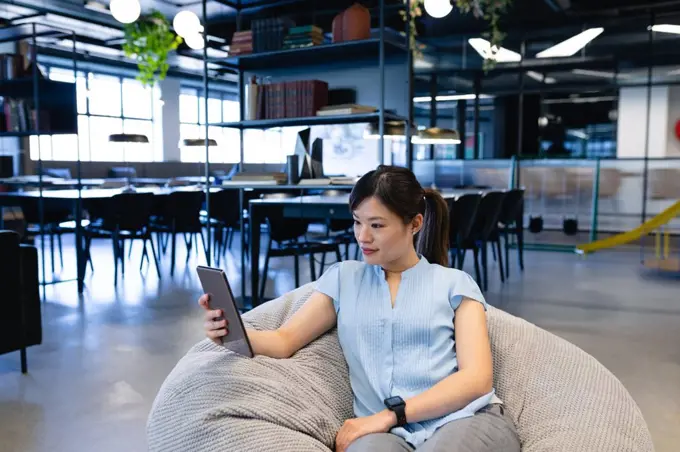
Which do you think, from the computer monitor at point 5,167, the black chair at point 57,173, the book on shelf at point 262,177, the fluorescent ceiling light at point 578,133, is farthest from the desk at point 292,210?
the fluorescent ceiling light at point 578,133

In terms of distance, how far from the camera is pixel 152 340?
3.91 m

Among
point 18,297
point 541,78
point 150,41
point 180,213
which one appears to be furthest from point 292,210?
→ point 541,78

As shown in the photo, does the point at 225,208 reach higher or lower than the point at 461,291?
lower

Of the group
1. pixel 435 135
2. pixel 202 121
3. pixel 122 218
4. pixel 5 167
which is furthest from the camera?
pixel 202 121

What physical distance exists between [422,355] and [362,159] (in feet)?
29.6

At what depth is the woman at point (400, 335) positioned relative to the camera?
1.49 metres

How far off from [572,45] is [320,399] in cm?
1003

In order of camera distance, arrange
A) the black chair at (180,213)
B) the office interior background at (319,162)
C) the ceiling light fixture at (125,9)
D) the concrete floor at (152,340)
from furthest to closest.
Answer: the black chair at (180,213) < the ceiling light fixture at (125,9) < the office interior background at (319,162) < the concrete floor at (152,340)

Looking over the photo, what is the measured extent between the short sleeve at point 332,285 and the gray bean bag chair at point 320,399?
0.55 feet

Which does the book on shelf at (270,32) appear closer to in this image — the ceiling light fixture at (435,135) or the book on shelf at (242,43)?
the book on shelf at (242,43)

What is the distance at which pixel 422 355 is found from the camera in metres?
1.59

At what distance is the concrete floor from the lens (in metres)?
2.60

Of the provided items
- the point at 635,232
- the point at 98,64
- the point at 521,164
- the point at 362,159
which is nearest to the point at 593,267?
the point at 635,232

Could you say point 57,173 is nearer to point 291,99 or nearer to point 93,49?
point 93,49
